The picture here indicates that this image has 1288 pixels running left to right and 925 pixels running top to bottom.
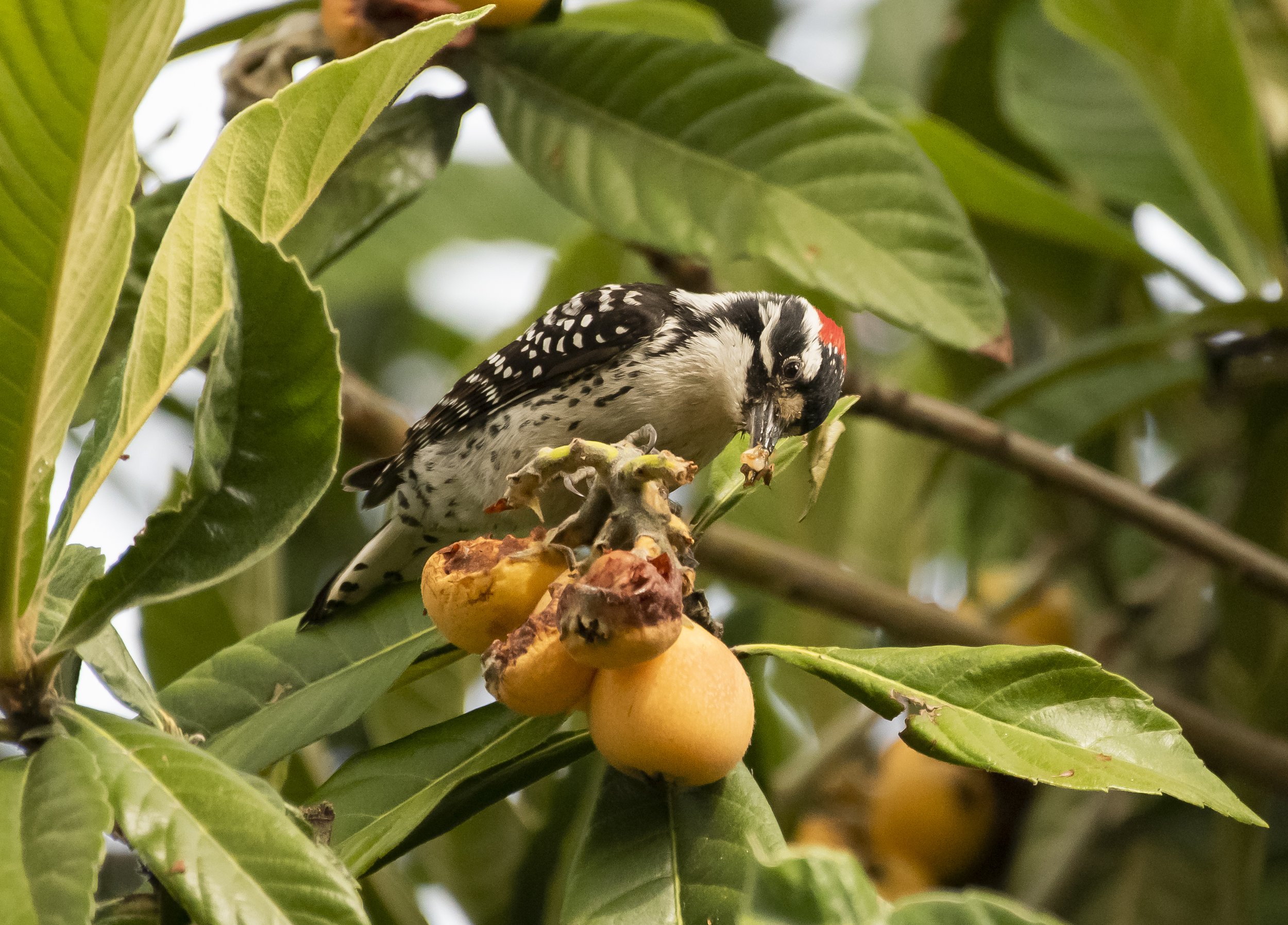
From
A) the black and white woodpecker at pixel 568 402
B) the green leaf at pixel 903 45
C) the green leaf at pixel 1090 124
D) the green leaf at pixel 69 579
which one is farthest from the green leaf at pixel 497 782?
the green leaf at pixel 903 45

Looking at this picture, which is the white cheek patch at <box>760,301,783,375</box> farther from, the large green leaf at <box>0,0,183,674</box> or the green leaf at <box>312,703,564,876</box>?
the large green leaf at <box>0,0,183,674</box>

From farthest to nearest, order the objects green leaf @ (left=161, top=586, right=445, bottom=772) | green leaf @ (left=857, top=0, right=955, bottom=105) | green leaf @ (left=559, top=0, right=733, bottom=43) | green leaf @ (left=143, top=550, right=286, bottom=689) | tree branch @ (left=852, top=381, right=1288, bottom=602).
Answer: green leaf @ (left=857, top=0, right=955, bottom=105)
green leaf @ (left=559, top=0, right=733, bottom=43)
tree branch @ (left=852, top=381, right=1288, bottom=602)
green leaf @ (left=143, top=550, right=286, bottom=689)
green leaf @ (left=161, top=586, right=445, bottom=772)

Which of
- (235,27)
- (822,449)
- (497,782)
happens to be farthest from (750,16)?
(497,782)

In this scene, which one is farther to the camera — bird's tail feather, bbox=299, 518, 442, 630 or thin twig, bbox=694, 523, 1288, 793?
thin twig, bbox=694, 523, 1288, 793

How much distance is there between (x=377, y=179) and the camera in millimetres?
2316

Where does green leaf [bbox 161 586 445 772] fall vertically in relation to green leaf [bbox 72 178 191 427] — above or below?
below

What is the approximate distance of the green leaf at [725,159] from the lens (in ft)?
7.54

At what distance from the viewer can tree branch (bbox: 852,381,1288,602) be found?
280cm

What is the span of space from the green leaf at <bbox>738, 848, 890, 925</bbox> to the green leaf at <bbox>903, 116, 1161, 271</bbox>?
2309 mm

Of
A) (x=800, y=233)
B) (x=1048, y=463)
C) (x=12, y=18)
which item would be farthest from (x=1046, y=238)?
(x=12, y=18)

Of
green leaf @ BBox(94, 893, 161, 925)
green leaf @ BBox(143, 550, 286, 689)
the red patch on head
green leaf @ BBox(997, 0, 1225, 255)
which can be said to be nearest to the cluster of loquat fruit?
green leaf @ BBox(94, 893, 161, 925)

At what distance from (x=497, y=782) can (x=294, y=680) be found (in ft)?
1.36

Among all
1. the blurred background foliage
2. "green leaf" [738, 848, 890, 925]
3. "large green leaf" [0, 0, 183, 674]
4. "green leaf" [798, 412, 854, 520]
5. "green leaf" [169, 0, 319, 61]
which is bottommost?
the blurred background foliage

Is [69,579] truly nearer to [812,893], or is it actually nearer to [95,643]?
[95,643]
